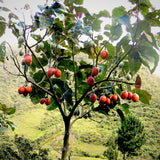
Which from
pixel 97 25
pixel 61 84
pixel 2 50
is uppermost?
pixel 97 25

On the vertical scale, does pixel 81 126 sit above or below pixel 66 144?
below

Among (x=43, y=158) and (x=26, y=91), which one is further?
(x=43, y=158)

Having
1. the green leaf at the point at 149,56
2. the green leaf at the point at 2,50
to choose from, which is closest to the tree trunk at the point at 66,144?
the green leaf at the point at 2,50

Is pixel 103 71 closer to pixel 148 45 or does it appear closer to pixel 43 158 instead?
pixel 148 45

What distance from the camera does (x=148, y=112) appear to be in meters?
40.5

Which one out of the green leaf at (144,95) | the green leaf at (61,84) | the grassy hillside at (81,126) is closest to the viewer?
the green leaf at (144,95)

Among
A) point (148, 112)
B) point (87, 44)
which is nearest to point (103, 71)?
point (87, 44)

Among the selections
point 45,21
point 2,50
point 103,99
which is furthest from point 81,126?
point 45,21

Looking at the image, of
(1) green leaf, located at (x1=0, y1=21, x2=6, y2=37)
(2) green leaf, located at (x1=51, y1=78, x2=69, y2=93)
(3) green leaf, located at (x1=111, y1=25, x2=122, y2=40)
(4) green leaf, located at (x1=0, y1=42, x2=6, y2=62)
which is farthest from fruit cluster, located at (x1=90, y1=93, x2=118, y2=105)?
(1) green leaf, located at (x1=0, y1=21, x2=6, y2=37)

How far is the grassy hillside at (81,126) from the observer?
2967cm

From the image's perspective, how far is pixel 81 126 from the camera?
39375 mm

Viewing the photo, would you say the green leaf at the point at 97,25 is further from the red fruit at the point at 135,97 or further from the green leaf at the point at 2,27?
the green leaf at the point at 2,27

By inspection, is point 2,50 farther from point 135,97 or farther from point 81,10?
point 135,97

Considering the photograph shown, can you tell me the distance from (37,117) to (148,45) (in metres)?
48.1
